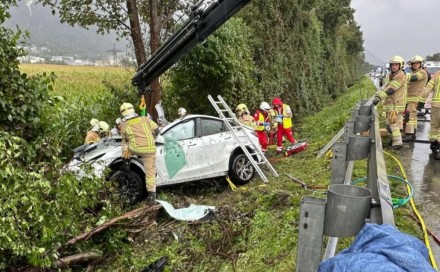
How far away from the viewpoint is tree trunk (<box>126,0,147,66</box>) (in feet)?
35.0

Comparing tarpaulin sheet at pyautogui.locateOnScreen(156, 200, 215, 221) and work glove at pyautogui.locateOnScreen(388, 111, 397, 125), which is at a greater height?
work glove at pyautogui.locateOnScreen(388, 111, 397, 125)

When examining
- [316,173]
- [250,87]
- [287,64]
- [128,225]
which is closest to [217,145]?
[316,173]

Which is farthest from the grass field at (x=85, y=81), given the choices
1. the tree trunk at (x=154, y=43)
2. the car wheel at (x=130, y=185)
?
the car wheel at (x=130, y=185)

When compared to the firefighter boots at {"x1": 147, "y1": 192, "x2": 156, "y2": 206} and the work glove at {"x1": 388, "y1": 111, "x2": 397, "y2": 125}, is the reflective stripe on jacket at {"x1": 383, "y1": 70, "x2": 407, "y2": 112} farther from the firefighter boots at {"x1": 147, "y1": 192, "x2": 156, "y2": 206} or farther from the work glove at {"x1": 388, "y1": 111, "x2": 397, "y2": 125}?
the firefighter boots at {"x1": 147, "y1": 192, "x2": 156, "y2": 206}

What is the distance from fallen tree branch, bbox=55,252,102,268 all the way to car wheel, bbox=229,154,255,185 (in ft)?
11.9

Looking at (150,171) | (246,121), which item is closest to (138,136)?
(150,171)

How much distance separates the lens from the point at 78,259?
4984mm

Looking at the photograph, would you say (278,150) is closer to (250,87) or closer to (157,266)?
(250,87)

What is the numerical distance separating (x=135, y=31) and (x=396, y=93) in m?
6.94

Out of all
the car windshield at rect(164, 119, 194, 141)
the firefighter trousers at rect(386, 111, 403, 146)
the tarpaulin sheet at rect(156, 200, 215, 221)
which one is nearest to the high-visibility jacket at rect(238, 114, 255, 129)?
the car windshield at rect(164, 119, 194, 141)

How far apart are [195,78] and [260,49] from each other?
4419 millimetres

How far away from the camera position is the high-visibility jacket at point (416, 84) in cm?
839

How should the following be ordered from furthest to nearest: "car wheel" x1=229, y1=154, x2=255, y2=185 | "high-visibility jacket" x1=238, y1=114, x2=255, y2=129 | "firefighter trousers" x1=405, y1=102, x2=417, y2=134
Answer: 1. "high-visibility jacket" x1=238, y1=114, x2=255, y2=129
2. "firefighter trousers" x1=405, y1=102, x2=417, y2=134
3. "car wheel" x1=229, y1=154, x2=255, y2=185

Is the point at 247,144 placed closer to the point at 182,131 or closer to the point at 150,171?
the point at 182,131
